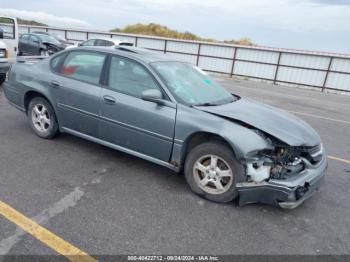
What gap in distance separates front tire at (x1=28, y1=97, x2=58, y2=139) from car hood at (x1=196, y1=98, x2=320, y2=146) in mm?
2459

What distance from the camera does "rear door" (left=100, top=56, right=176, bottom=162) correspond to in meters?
3.65

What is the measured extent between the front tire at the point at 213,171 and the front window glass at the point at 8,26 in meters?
8.53

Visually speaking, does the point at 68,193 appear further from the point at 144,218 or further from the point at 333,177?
the point at 333,177

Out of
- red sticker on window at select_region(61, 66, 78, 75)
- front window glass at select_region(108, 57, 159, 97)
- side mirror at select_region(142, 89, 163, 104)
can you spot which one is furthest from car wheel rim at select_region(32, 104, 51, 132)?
side mirror at select_region(142, 89, 163, 104)

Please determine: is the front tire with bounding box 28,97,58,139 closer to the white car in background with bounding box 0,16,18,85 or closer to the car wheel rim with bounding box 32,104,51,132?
the car wheel rim with bounding box 32,104,51,132

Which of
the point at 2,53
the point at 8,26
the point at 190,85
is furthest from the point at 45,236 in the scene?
the point at 8,26

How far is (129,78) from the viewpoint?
4023 millimetres

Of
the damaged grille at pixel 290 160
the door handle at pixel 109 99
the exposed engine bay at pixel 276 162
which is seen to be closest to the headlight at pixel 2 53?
the door handle at pixel 109 99

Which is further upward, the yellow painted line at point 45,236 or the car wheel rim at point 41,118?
the car wheel rim at point 41,118

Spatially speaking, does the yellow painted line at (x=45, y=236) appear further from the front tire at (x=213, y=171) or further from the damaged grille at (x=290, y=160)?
the damaged grille at (x=290, y=160)

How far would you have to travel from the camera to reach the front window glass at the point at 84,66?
426 centimetres

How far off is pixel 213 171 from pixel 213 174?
3cm

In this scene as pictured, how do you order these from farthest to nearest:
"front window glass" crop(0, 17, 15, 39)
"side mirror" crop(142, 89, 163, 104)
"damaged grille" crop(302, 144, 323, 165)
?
"front window glass" crop(0, 17, 15, 39)
"side mirror" crop(142, 89, 163, 104)
"damaged grille" crop(302, 144, 323, 165)

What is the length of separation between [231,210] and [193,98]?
140cm
